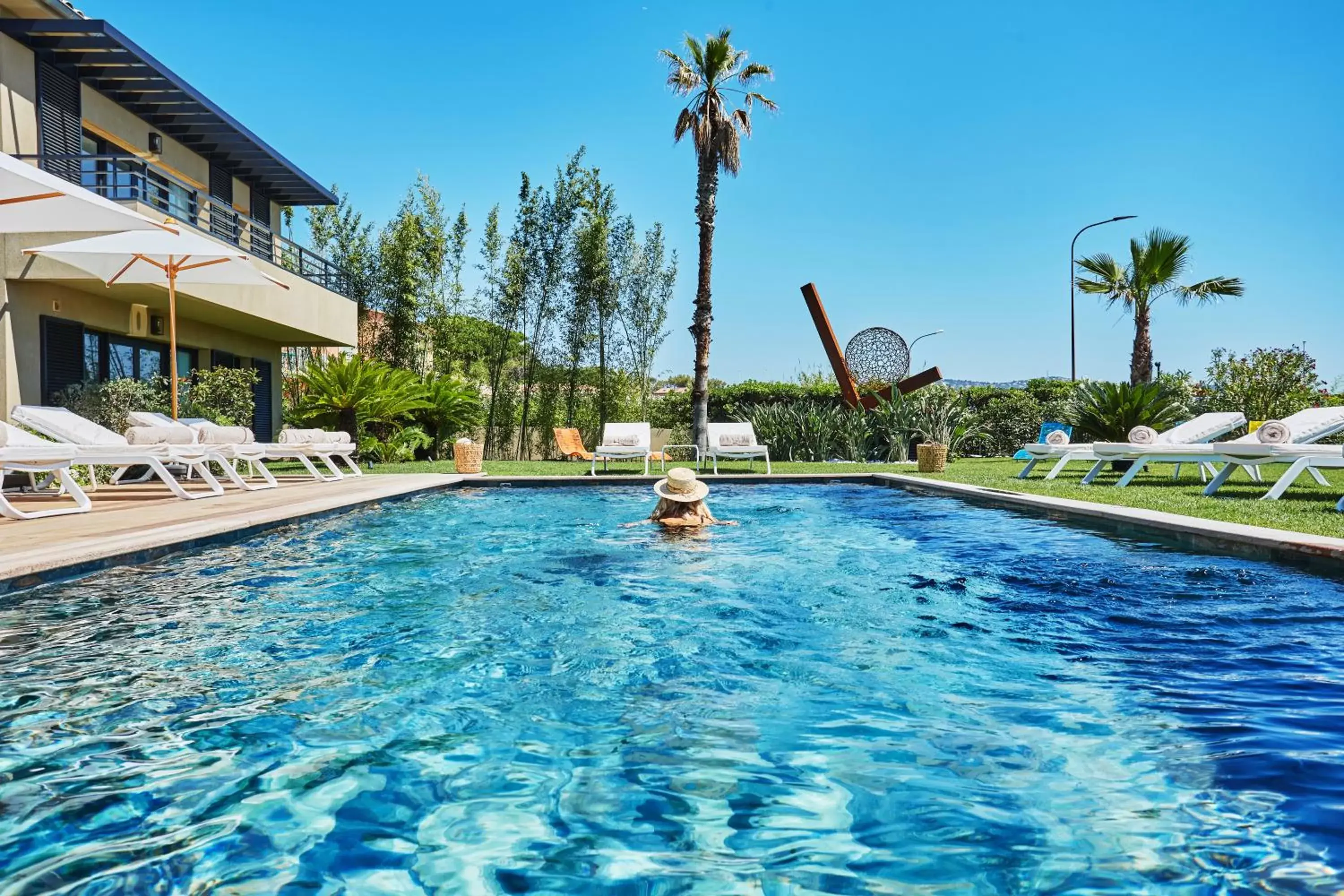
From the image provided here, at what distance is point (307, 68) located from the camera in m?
16.0

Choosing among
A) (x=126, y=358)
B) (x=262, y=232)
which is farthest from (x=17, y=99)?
(x=262, y=232)

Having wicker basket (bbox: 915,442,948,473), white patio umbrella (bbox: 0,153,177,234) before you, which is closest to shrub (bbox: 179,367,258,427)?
white patio umbrella (bbox: 0,153,177,234)

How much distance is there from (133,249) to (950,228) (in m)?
21.3

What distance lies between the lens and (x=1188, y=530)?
541 centimetres

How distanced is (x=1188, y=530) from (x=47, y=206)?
924 centimetres

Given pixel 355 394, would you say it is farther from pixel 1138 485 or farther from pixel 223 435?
pixel 1138 485

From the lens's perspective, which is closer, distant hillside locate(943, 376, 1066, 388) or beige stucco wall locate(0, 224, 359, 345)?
beige stucco wall locate(0, 224, 359, 345)

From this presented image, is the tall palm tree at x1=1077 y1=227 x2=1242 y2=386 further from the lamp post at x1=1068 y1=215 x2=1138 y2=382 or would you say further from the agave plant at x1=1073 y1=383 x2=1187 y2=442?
the agave plant at x1=1073 y1=383 x2=1187 y2=442

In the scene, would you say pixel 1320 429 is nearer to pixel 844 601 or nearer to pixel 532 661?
pixel 844 601

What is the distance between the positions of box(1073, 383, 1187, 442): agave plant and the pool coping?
3767mm

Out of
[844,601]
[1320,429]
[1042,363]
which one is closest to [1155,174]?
[1042,363]

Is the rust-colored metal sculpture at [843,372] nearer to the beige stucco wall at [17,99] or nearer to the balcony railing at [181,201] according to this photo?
the balcony railing at [181,201]

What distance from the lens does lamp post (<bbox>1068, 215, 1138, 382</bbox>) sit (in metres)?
20.4

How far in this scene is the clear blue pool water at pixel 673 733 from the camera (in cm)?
178
